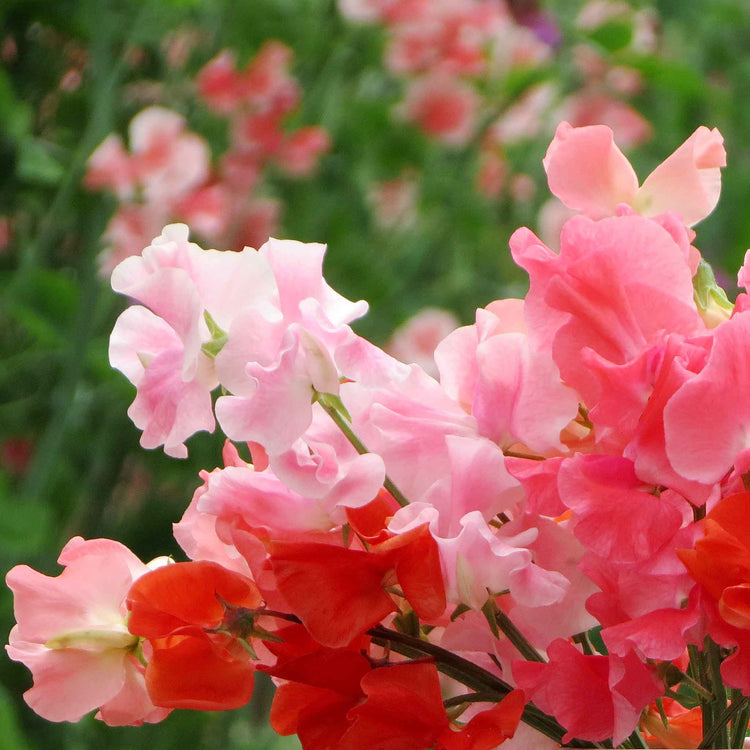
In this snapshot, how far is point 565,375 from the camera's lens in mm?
224

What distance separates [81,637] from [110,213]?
0.88 meters

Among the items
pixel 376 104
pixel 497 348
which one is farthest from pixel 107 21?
pixel 497 348

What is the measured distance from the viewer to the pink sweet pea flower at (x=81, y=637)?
232mm

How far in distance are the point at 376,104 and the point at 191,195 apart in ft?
0.87

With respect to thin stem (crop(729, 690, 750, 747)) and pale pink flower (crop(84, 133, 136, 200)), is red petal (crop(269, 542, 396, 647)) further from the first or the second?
pale pink flower (crop(84, 133, 136, 200))

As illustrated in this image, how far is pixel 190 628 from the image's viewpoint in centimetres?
22

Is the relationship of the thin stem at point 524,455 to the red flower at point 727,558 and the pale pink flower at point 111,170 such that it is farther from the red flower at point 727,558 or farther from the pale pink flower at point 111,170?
the pale pink flower at point 111,170

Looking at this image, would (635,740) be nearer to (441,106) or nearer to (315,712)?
(315,712)

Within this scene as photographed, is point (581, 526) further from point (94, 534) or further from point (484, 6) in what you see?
point (484, 6)

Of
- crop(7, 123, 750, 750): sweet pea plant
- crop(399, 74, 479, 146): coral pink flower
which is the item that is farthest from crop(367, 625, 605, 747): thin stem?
crop(399, 74, 479, 146): coral pink flower

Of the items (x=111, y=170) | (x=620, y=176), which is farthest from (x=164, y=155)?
(x=620, y=176)

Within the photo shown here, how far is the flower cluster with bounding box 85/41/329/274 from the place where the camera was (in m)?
1.08

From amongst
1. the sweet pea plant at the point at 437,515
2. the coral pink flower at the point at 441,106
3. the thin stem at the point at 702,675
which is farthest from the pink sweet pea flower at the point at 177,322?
the coral pink flower at the point at 441,106

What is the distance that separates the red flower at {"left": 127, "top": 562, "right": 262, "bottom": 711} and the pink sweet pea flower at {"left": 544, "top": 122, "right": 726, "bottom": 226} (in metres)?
0.11
